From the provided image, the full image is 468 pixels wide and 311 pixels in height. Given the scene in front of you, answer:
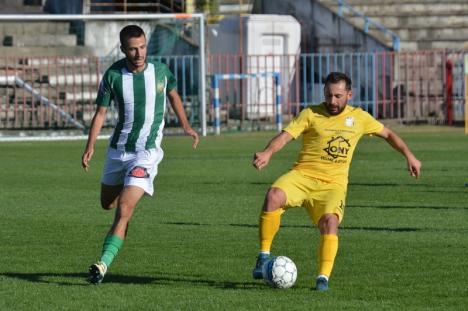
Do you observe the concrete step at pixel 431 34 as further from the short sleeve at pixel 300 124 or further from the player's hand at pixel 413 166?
the short sleeve at pixel 300 124

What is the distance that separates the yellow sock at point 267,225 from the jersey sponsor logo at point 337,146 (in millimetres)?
585

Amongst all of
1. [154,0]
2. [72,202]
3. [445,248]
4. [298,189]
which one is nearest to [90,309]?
[298,189]

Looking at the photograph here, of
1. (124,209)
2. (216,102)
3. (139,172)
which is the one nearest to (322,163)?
(139,172)

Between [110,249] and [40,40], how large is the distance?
27936 mm

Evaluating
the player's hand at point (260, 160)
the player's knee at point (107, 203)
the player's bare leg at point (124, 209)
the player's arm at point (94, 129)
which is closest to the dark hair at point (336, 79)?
the player's hand at point (260, 160)

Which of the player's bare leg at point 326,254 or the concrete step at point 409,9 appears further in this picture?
the concrete step at point 409,9

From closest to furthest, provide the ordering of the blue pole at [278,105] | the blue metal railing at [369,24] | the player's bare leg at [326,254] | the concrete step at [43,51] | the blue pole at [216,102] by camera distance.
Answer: the player's bare leg at [326,254], the blue pole at [216,102], the blue pole at [278,105], the concrete step at [43,51], the blue metal railing at [369,24]

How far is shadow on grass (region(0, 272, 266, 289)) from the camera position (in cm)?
980

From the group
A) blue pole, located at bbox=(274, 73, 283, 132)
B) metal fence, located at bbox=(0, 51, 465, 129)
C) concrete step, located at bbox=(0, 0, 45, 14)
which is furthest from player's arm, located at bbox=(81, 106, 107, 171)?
Result: concrete step, located at bbox=(0, 0, 45, 14)

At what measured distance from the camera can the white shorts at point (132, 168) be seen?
10.2m

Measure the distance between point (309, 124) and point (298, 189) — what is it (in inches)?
19.4

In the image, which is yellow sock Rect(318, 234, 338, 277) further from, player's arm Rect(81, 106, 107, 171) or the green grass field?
player's arm Rect(81, 106, 107, 171)

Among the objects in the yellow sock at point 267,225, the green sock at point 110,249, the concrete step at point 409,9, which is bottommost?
the green sock at point 110,249

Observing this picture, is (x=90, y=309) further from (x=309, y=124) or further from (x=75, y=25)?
(x=75, y=25)
